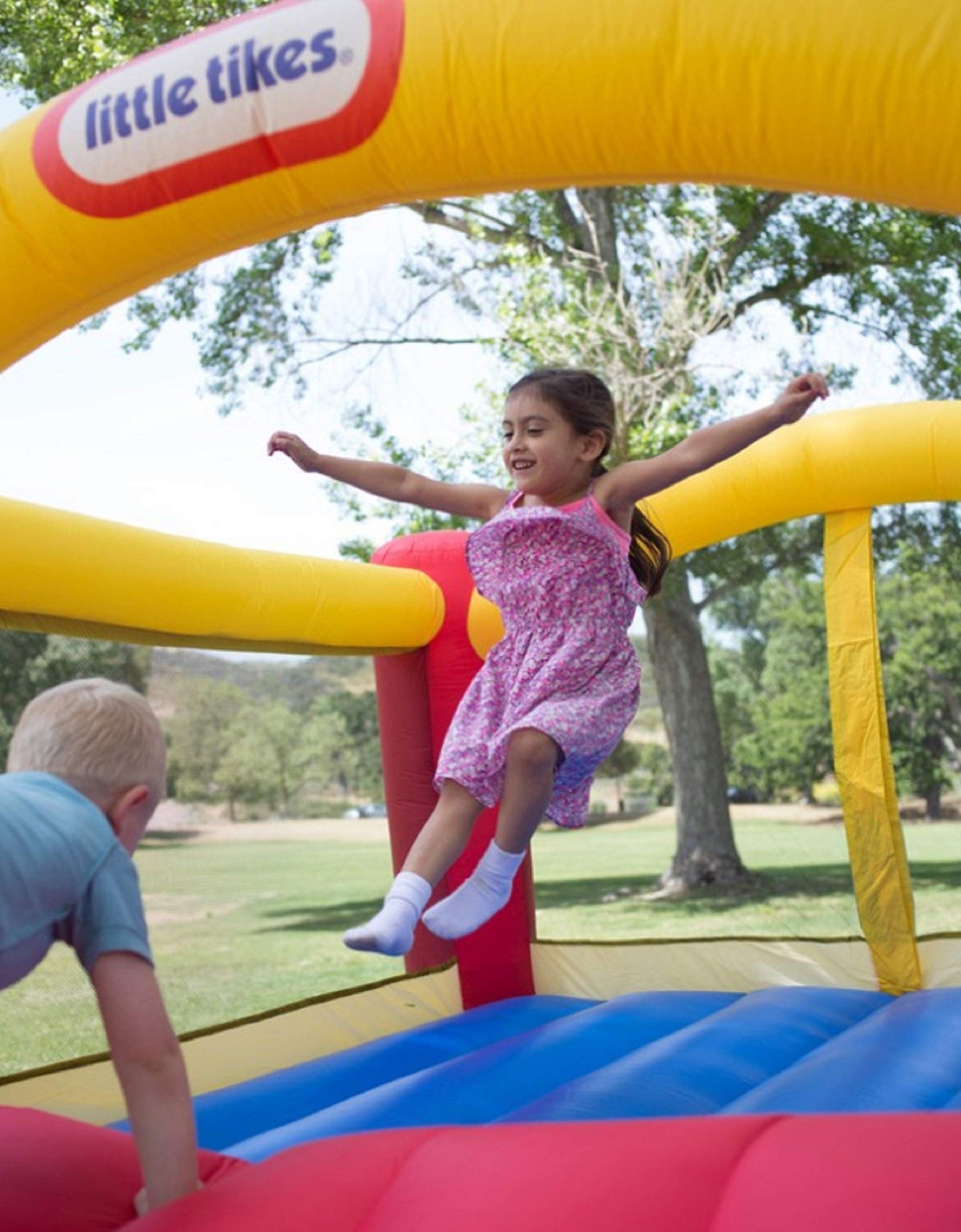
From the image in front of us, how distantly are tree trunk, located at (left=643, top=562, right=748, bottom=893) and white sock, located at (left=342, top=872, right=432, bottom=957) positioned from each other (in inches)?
263

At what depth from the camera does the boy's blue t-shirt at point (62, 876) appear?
145 cm

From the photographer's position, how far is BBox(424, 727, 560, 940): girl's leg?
7.94 feet

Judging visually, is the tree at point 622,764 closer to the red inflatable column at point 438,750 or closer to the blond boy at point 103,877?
the red inflatable column at point 438,750

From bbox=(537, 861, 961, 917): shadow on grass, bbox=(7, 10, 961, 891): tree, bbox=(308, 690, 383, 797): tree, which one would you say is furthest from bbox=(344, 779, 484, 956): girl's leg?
bbox=(308, 690, 383, 797): tree

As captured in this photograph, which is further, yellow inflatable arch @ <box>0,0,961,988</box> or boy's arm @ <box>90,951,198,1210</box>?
yellow inflatable arch @ <box>0,0,961,988</box>

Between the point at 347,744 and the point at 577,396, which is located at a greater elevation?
the point at 577,396

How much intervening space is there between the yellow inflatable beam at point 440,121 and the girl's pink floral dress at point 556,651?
802 mm

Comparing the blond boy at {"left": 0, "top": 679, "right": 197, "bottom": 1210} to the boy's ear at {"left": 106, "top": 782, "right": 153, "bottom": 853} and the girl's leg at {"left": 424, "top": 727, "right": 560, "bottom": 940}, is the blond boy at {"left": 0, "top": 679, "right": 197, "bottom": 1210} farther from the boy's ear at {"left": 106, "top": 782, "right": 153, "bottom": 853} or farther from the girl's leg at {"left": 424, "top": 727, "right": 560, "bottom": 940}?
the girl's leg at {"left": 424, "top": 727, "right": 560, "bottom": 940}

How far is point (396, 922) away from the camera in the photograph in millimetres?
2156

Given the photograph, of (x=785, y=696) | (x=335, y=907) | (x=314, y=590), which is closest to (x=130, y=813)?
(x=314, y=590)

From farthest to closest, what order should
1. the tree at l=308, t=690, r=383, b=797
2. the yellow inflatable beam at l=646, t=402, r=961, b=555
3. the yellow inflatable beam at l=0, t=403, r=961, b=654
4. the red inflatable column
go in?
the tree at l=308, t=690, r=383, b=797 → the red inflatable column → the yellow inflatable beam at l=646, t=402, r=961, b=555 → the yellow inflatable beam at l=0, t=403, r=961, b=654

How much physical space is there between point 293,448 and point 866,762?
2.13 metres

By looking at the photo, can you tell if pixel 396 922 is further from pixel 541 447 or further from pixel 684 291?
pixel 684 291

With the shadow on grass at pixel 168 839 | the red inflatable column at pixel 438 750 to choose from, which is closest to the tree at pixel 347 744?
the shadow on grass at pixel 168 839
